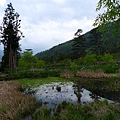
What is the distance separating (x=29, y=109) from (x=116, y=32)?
7.03m

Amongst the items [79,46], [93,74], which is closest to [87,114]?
[93,74]

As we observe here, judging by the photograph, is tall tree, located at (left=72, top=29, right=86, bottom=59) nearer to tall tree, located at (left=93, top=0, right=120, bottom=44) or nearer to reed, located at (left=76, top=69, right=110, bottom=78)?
reed, located at (left=76, top=69, right=110, bottom=78)

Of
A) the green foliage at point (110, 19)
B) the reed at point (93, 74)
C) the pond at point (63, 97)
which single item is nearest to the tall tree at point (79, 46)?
the reed at point (93, 74)

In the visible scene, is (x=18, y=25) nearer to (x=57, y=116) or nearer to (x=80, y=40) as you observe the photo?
(x=57, y=116)

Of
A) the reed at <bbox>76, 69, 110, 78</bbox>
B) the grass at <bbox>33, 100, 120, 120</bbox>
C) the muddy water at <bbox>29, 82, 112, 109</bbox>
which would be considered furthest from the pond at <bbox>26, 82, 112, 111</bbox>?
the reed at <bbox>76, 69, 110, 78</bbox>

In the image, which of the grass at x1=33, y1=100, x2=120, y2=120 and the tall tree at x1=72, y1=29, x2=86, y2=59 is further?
the tall tree at x1=72, y1=29, x2=86, y2=59

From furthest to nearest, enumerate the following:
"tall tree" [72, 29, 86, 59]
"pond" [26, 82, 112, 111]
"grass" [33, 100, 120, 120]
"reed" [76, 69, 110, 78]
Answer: "tall tree" [72, 29, 86, 59] → "reed" [76, 69, 110, 78] → "pond" [26, 82, 112, 111] → "grass" [33, 100, 120, 120]

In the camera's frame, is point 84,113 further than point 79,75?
No

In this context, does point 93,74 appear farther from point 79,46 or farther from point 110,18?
point 79,46

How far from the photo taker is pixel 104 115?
8352 millimetres

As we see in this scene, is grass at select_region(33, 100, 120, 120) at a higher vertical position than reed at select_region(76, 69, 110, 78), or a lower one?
lower

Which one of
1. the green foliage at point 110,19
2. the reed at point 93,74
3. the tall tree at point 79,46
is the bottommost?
A: the reed at point 93,74

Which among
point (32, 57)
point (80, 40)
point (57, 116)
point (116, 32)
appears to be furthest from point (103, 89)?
point (80, 40)

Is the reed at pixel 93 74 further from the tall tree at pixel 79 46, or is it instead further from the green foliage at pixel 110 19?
the tall tree at pixel 79 46
